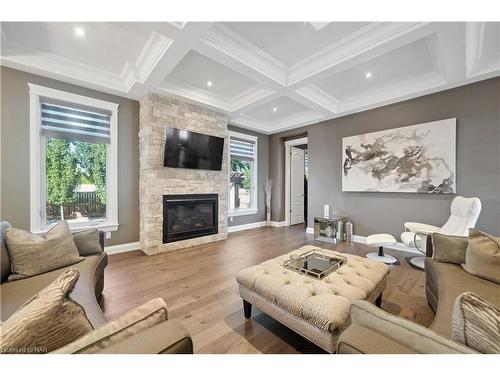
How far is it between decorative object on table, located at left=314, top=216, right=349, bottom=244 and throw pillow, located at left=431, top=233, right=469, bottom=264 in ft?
7.50

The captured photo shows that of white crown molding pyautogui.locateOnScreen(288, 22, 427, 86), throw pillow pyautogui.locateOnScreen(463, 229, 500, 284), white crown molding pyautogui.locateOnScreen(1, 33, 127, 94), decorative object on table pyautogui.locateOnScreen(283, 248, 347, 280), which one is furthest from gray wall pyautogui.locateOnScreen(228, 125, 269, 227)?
throw pillow pyautogui.locateOnScreen(463, 229, 500, 284)

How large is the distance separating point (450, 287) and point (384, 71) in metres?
3.04

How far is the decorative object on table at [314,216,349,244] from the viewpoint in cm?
434

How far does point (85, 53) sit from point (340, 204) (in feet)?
16.8

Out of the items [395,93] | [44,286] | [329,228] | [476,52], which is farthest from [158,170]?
[476,52]

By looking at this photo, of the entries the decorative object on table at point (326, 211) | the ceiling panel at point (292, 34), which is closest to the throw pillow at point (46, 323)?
the ceiling panel at point (292, 34)

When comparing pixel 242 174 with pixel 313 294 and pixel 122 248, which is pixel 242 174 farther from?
pixel 313 294

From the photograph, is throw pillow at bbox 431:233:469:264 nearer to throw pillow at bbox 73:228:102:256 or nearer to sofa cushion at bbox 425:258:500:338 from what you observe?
sofa cushion at bbox 425:258:500:338

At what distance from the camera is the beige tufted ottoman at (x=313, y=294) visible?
1.25m

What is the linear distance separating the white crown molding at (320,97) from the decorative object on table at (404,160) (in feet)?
2.49

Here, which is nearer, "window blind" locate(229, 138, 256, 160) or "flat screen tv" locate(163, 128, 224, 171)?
"flat screen tv" locate(163, 128, 224, 171)

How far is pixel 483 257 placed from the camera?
5.24ft

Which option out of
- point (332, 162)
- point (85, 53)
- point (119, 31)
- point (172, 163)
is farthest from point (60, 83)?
point (332, 162)

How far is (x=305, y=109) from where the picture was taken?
15.5 ft
